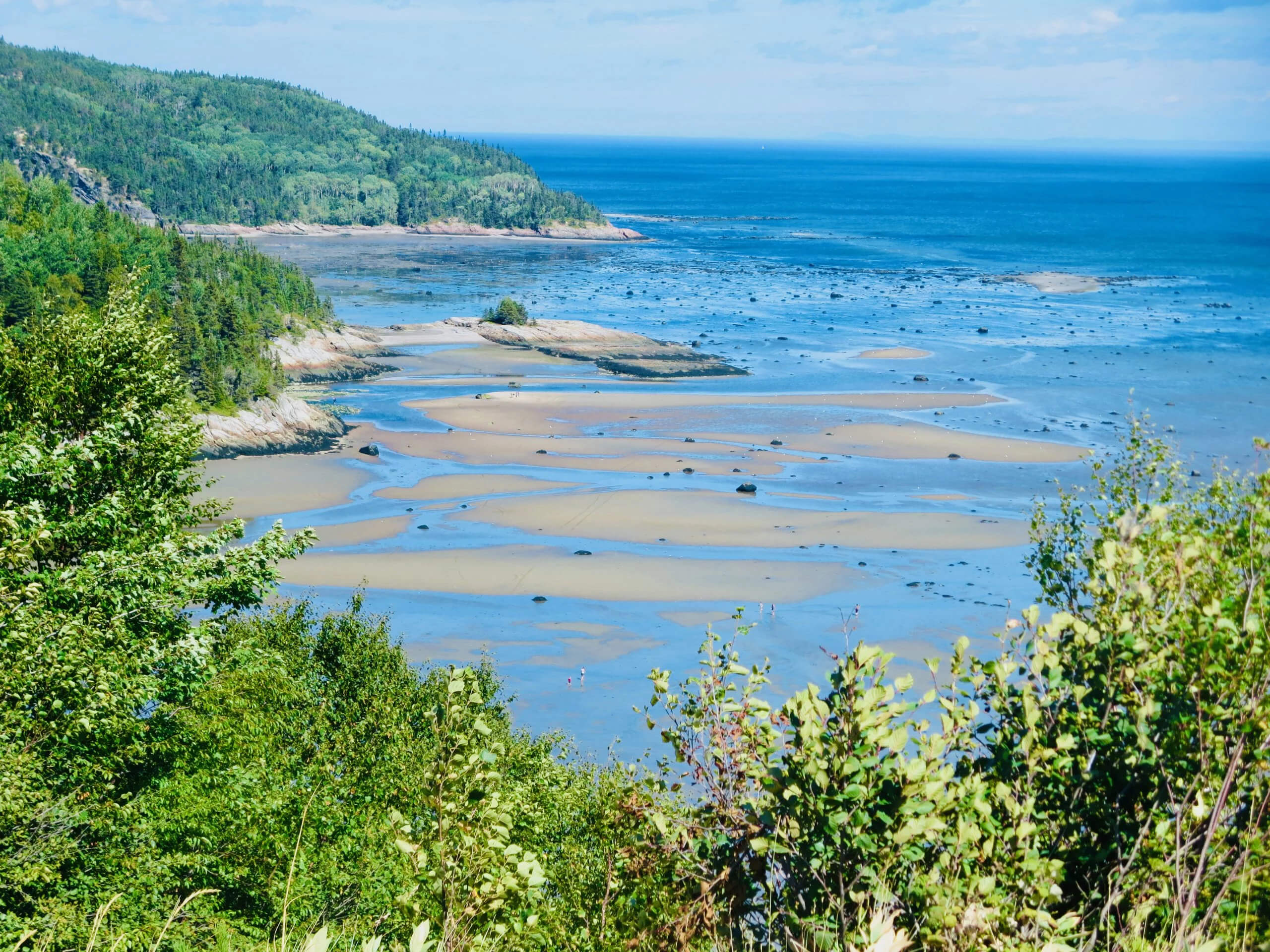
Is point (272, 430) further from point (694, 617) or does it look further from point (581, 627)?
point (694, 617)

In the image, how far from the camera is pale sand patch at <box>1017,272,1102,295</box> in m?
142

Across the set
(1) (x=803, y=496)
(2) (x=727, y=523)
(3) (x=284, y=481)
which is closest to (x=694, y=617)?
(2) (x=727, y=523)

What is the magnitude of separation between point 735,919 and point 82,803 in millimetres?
9797

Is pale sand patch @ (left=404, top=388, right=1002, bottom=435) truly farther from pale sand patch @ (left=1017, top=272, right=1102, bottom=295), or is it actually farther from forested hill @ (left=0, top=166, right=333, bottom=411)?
pale sand patch @ (left=1017, top=272, right=1102, bottom=295)

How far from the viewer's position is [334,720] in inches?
976

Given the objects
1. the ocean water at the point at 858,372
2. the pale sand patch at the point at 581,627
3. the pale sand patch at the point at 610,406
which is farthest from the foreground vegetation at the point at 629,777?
the pale sand patch at the point at 610,406

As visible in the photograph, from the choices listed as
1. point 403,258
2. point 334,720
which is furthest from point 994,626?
point 403,258

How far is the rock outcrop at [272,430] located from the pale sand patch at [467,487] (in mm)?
11665

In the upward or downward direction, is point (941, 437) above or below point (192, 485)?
below

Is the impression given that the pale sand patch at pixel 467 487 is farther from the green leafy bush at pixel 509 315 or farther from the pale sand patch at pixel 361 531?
the green leafy bush at pixel 509 315

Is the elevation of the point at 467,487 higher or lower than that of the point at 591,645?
higher

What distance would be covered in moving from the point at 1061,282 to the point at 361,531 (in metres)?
122

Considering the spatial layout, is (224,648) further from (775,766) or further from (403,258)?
(403,258)

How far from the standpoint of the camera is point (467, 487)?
61219 millimetres
